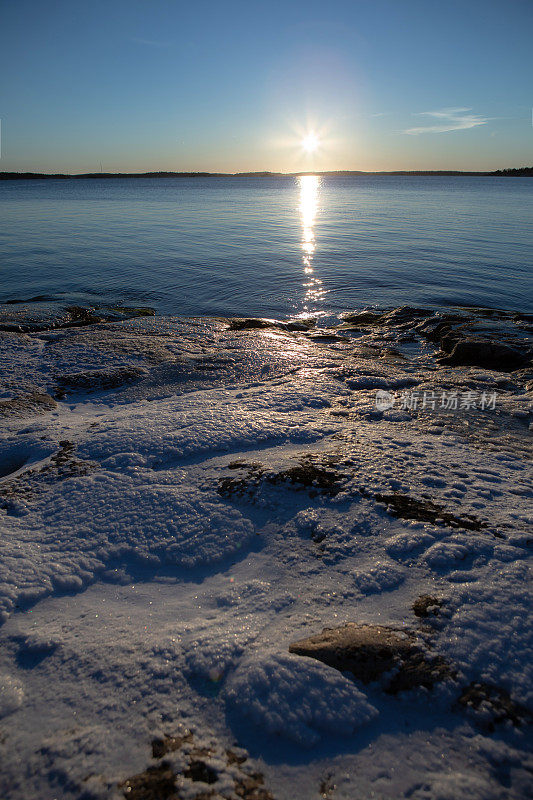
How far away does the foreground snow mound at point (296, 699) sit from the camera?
6.69 feet

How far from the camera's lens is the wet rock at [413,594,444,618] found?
2.60 meters

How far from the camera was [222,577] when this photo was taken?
3.02 meters

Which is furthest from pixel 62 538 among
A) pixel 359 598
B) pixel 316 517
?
pixel 359 598

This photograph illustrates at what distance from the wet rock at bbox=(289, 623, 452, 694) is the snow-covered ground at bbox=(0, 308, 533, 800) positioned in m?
0.02

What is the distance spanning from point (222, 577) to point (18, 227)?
3525 cm

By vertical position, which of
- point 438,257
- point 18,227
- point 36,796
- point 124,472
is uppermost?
point 18,227

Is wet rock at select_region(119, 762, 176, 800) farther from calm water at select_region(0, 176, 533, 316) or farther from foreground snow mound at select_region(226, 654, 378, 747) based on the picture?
calm water at select_region(0, 176, 533, 316)

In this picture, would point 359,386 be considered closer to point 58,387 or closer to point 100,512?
point 100,512

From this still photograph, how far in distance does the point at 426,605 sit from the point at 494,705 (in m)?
0.61

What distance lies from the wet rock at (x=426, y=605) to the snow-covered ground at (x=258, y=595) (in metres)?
0.02

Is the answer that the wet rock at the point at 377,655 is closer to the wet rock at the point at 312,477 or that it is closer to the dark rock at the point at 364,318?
the wet rock at the point at 312,477

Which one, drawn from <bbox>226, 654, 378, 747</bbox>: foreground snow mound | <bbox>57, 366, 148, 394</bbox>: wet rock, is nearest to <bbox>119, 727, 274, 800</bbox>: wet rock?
<bbox>226, 654, 378, 747</bbox>: foreground snow mound

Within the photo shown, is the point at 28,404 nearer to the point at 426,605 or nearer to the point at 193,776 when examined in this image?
the point at 193,776

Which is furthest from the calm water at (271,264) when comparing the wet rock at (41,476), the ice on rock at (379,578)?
the ice on rock at (379,578)
